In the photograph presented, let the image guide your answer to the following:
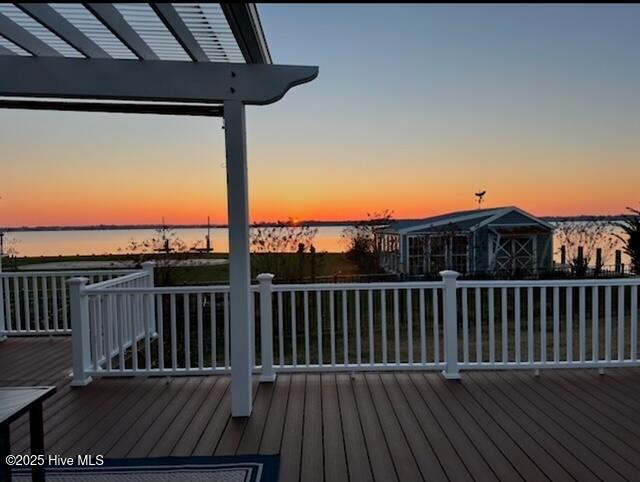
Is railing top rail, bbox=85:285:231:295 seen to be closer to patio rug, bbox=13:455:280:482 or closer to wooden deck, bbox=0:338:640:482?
wooden deck, bbox=0:338:640:482

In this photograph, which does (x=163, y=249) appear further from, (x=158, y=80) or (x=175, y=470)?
(x=175, y=470)

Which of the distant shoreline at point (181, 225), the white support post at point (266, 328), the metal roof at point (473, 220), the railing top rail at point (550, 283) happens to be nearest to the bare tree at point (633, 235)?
the distant shoreline at point (181, 225)

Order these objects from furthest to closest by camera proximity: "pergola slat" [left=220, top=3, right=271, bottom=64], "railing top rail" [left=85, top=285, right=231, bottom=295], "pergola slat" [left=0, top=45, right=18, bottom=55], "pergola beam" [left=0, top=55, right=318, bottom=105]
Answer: "railing top rail" [left=85, top=285, right=231, bottom=295] < "pergola beam" [left=0, top=55, right=318, bottom=105] < "pergola slat" [left=0, top=45, right=18, bottom=55] < "pergola slat" [left=220, top=3, right=271, bottom=64]

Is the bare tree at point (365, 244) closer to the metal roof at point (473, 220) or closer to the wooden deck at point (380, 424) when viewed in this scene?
the metal roof at point (473, 220)

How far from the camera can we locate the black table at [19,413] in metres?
1.65

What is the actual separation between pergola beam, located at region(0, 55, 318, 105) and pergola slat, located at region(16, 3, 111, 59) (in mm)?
142

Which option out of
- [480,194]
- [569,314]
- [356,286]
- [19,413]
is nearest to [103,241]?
[356,286]

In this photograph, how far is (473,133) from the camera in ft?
26.1

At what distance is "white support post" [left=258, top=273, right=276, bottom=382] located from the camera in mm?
3984

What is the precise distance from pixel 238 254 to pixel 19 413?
176cm

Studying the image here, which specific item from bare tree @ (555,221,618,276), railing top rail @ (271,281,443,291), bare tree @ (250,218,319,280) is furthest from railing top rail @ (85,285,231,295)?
bare tree @ (555,221,618,276)

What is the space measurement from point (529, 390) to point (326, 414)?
1809 millimetres

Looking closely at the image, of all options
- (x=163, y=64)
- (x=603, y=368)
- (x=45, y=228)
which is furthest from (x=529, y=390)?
(x=45, y=228)

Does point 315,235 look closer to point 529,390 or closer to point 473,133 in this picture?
point 473,133
